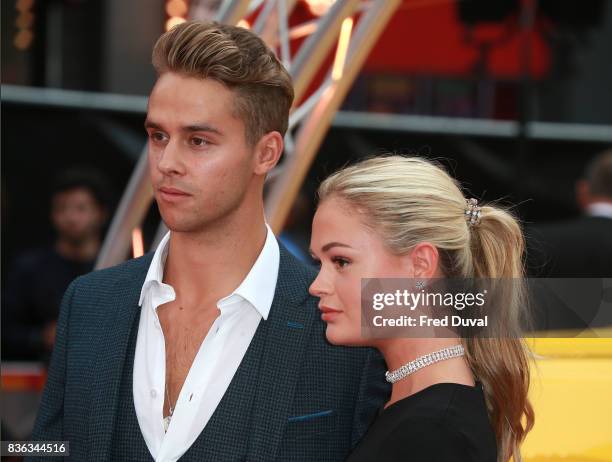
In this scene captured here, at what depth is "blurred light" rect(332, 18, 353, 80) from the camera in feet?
13.6

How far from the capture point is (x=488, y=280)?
7.23ft

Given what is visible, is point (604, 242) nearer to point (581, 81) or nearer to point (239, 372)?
point (239, 372)

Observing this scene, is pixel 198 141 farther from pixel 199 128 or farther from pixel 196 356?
pixel 196 356

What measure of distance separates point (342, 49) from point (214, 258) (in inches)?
77.5

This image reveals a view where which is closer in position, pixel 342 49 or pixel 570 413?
pixel 570 413

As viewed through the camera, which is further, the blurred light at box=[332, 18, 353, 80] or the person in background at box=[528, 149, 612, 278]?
the person in background at box=[528, 149, 612, 278]

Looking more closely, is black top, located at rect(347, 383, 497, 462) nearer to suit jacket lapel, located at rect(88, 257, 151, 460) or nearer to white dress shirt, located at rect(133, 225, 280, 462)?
white dress shirt, located at rect(133, 225, 280, 462)

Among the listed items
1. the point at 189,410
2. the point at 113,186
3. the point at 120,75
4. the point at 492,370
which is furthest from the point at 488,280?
the point at 120,75

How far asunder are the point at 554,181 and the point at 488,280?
6.81m

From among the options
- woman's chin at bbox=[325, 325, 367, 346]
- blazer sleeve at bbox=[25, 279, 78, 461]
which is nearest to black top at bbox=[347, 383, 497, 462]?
woman's chin at bbox=[325, 325, 367, 346]

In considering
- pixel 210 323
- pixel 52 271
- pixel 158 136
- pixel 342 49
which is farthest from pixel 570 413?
pixel 52 271

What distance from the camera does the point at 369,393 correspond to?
232 cm

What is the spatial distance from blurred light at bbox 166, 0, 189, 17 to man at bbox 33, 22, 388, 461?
558 centimetres

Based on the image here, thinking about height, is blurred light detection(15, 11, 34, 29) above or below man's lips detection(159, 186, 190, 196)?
above
